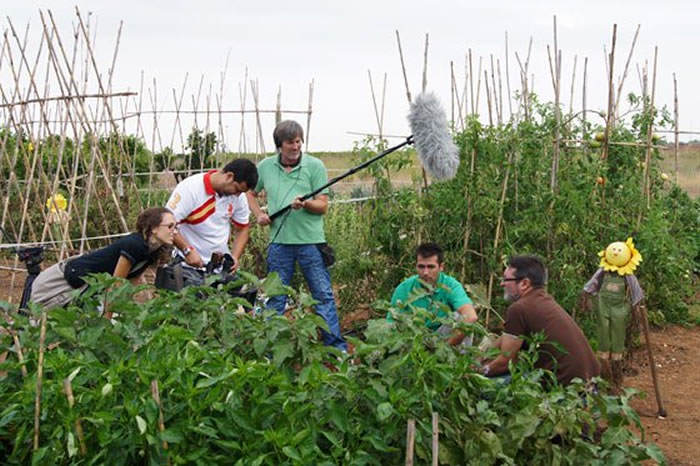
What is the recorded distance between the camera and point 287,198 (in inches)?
234

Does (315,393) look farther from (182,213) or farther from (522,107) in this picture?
(522,107)

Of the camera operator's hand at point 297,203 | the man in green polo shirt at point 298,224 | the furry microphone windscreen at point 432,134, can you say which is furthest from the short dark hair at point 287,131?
the furry microphone windscreen at point 432,134

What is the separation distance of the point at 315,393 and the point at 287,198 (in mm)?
3163

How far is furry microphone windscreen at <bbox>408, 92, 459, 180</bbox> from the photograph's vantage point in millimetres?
5293

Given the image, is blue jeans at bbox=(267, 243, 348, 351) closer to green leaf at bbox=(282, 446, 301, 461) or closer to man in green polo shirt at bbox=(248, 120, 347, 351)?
man in green polo shirt at bbox=(248, 120, 347, 351)

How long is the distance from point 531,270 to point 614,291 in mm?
1356

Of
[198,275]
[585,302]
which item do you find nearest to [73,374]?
[198,275]

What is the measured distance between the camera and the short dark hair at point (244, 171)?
5184mm

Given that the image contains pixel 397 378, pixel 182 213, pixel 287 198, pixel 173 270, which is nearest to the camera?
pixel 397 378

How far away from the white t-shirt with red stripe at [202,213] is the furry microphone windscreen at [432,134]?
104 centimetres

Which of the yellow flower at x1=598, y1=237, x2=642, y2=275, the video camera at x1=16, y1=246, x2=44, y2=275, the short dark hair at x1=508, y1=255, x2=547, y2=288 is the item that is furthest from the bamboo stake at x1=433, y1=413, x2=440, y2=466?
the video camera at x1=16, y1=246, x2=44, y2=275

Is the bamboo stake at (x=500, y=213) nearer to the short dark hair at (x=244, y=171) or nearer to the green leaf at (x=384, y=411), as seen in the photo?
the short dark hair at (x=244, y=171)

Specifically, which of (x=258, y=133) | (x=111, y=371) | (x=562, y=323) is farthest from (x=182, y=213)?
(x=258, y=133)

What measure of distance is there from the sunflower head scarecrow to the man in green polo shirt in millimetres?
1471
